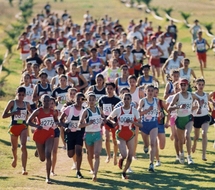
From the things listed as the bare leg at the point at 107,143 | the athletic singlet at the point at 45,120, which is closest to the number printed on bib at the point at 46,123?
the athletic singlet at the point at 45,120

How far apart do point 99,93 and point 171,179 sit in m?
2.91

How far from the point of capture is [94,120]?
15234 mm

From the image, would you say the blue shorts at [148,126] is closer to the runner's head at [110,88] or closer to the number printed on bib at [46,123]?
the runner's head at [110,88]

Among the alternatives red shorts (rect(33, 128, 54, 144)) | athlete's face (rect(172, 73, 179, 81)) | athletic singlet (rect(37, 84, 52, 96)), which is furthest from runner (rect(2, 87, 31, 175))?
athlete's face (rect(172, 73, 179, 81))

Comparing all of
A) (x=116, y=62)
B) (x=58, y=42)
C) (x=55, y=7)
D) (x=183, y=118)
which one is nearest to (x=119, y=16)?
(x=55, y=7)

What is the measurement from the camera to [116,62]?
21.1 metres

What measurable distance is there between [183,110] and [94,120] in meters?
2.33

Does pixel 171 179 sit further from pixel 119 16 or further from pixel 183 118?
pixel 119 16

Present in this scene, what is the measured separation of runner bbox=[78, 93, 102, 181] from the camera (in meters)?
15.2

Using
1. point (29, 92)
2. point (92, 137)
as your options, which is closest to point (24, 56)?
point (29, 92)

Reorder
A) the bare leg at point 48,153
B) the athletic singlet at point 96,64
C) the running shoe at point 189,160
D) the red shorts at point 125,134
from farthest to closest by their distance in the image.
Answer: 1. the athletic singlet at point 96,64
2. the running shoe at point 189,160
3. the red shorts at point 125,134
4. the bare leg at point 48,153

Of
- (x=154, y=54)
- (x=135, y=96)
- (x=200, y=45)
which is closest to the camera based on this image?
(x=135, y=96)

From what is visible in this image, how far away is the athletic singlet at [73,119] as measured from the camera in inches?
615

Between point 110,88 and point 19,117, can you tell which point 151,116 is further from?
point 19,117
